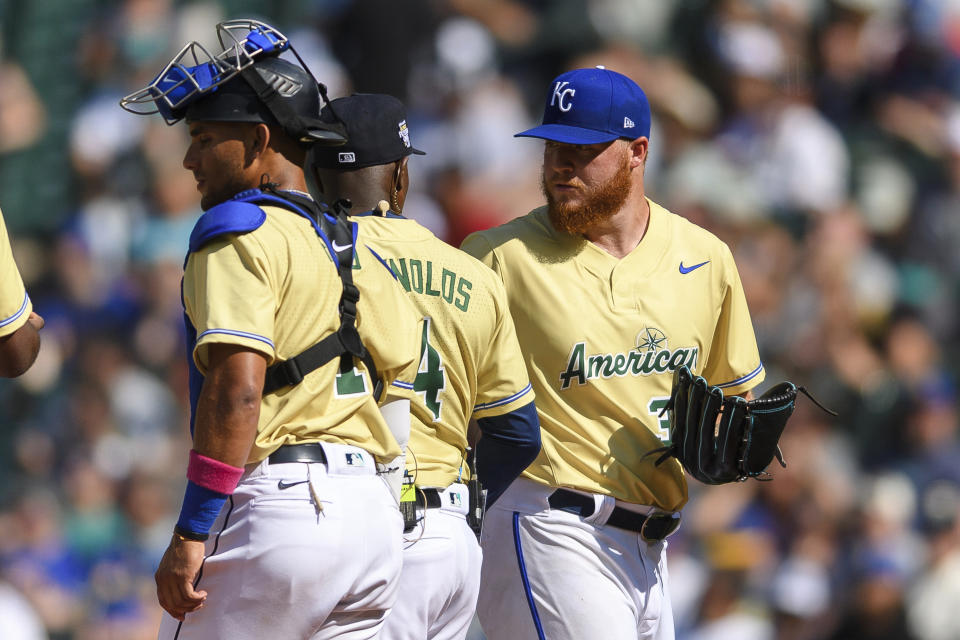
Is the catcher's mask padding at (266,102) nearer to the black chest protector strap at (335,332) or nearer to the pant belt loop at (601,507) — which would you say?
the black chest protector strap at (335,332)

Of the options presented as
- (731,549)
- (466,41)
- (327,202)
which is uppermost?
(327,202)

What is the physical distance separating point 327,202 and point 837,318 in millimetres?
5068

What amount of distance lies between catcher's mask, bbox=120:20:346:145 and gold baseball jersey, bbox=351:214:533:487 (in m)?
0.70

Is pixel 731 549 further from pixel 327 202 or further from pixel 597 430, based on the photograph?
pixel 327 202

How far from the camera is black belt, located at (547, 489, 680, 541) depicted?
4.40 m

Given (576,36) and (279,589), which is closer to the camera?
(279,589)

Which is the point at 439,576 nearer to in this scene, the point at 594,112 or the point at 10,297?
the point at 10,297

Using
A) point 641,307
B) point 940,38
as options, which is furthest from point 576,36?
point 641,307

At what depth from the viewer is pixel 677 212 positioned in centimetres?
882

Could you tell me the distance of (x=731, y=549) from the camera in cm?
790

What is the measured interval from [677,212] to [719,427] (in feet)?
14.9

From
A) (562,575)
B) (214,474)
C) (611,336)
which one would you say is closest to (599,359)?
(611,336)

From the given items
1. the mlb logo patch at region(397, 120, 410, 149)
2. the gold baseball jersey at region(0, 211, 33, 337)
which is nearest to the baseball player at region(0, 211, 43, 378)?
the gold baseball jersey at region(0, 211, 33, 337)

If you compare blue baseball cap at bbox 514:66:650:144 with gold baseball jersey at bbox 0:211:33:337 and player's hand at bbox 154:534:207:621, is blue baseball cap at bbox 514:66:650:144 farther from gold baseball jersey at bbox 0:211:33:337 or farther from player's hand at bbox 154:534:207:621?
player's hand at bbox 154:534:207:621
